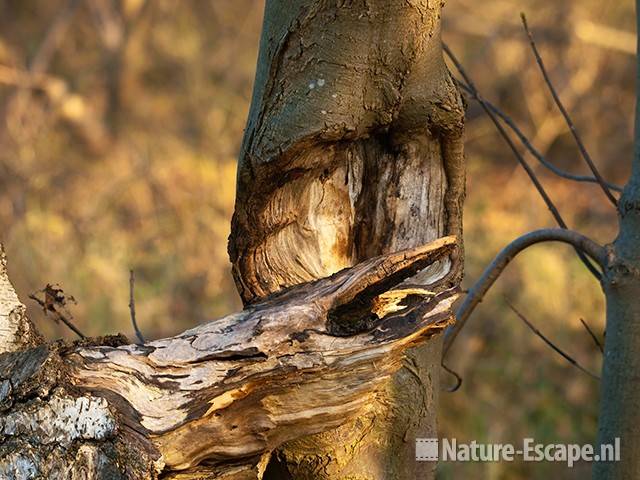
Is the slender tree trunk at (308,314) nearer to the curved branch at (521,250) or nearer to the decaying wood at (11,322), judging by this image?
the decaying wood at (11,322)

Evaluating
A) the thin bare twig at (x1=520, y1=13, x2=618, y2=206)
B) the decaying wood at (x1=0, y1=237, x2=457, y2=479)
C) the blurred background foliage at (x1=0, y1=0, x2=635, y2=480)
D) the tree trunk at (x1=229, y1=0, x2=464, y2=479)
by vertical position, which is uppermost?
the blurred background foliage at (x1=0, y1=0, x2=635, y2=480)

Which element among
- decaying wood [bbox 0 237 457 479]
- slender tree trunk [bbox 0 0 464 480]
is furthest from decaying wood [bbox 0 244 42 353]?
decaying wood [bbox 0 237 457 479]

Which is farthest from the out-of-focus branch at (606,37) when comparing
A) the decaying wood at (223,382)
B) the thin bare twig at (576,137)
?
the decaying wood at (223,382)

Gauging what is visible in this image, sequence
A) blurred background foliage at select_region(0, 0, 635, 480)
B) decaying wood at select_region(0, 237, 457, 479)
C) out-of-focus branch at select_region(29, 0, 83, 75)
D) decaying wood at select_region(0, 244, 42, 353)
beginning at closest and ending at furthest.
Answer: decaying wood at select_region(0, 237, 457, 479) < decaying wood at select_region(0, 244, 42, 353) < blurred background foliage at select_region(0, 0, 635, 480) < out-of-focus branch at select_region(29, 0, 83, 75)

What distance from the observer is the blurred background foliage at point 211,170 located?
469 centimetres

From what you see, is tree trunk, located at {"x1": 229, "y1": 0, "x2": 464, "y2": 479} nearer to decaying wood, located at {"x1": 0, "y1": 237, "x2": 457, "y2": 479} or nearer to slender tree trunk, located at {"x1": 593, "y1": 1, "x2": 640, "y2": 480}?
decaying wood, located at {"x1": 0, "y1": 237, "x2": 457, "y2": 479}

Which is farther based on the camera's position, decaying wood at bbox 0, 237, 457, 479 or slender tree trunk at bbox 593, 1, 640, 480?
slender tree trunk at bbox 593, 1, 640, 480

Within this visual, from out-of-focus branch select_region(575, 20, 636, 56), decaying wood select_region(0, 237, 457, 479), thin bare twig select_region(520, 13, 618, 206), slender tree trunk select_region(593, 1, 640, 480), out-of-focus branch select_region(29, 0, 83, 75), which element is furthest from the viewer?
out-of-focus branch select_region(29, 0, 83, 75)

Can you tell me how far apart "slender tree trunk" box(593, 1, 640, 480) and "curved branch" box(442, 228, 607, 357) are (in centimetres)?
4

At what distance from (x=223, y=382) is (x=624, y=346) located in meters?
0.88

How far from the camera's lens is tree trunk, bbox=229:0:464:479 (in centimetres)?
144

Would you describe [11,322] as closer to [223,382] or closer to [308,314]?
[223,382]

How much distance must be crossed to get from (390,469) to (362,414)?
183mm

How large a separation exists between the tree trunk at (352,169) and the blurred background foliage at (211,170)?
6.43 ft
